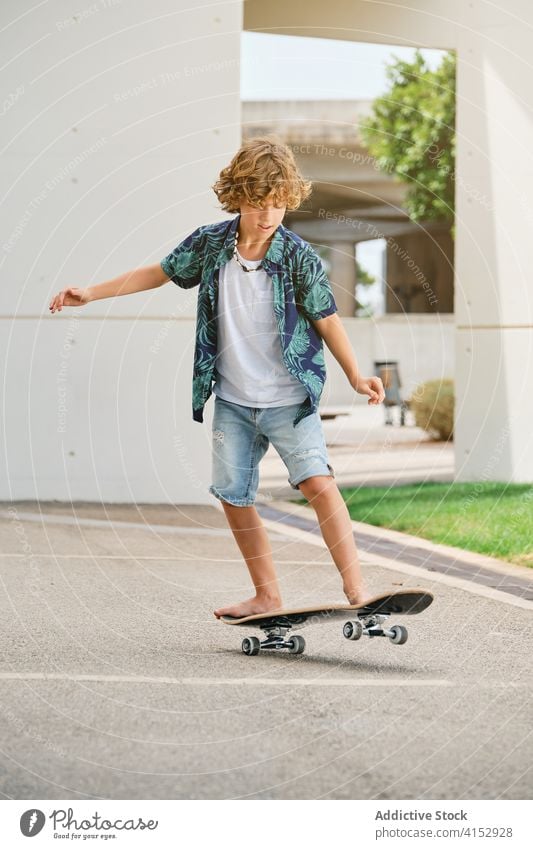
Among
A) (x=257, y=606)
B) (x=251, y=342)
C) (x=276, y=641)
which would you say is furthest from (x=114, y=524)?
(x=251, y=342)

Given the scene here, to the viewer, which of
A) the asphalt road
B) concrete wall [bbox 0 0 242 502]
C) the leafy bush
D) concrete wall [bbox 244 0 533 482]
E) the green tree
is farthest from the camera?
the green tree

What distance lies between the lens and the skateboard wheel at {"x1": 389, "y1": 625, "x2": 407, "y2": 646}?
207 inches

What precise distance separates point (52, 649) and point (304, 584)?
2181 mm

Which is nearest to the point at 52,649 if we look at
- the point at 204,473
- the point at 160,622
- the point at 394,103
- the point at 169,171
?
the point at 160,622

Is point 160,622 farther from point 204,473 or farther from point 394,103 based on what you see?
point 394,103

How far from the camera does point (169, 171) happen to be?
1146 centimetres

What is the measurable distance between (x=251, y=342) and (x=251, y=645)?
1.19m

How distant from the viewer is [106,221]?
11.5 meters

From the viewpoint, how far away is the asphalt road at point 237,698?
3855 millimetres

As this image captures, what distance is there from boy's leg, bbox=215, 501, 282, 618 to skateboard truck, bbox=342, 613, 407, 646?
42cm

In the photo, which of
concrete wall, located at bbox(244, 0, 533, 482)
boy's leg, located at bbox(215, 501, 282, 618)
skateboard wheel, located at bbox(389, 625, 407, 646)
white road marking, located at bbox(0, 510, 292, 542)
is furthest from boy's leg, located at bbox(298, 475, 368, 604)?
concrete wall, located at bbox(244, 0, 533, 482)

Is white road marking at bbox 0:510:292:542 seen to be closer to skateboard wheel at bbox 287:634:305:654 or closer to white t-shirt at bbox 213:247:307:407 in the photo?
skateboard wheel at bbox 287:634:305:654

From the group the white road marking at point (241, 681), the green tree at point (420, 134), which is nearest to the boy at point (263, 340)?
the white road marking at point (241, 681)

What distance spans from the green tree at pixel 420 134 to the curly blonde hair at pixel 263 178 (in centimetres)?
2536
